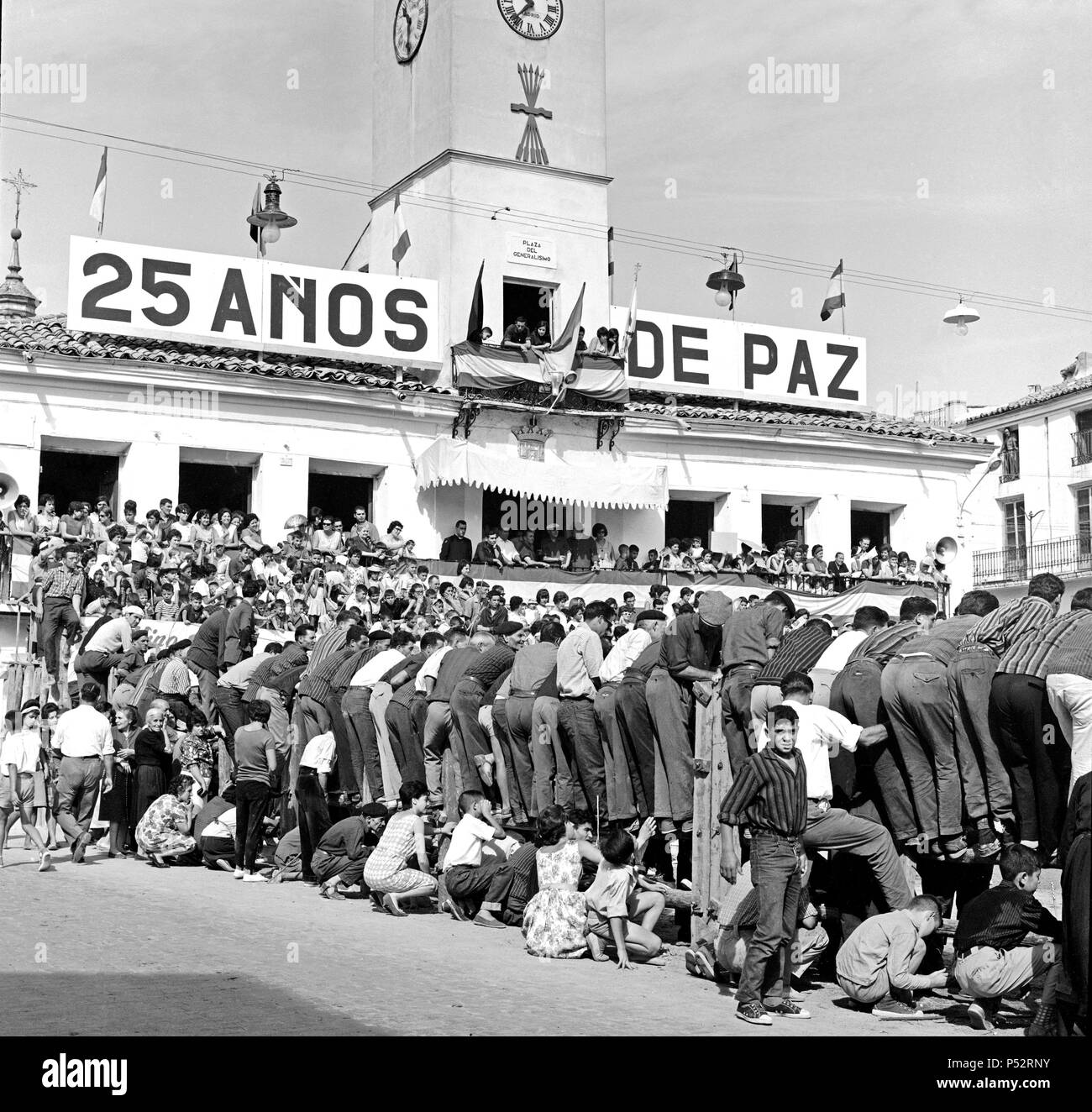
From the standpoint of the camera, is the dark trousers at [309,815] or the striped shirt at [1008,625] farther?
the dark trousers at [309,815]

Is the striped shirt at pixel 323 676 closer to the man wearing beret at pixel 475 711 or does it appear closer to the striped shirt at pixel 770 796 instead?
the man wearing beret at pixel 475 711

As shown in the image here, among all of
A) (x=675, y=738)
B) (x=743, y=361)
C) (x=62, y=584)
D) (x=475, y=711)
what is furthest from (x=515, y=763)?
(x=743, y=361)

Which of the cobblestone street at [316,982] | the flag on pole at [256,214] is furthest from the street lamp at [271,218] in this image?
the cobblestone street at [316,982]

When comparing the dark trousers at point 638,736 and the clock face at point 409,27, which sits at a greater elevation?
the clock face at point 409,27

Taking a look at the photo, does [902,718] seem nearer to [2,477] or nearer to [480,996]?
[480,996]

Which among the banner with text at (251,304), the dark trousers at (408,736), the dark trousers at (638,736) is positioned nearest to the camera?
the dark trousers at (638,736)

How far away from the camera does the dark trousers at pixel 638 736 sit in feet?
41.4

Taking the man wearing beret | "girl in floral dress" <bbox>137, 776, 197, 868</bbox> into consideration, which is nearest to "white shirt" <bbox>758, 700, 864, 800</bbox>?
the man wearing beret

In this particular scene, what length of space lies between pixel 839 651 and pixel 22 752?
9.16 m

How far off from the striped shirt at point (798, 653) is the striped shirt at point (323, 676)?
19.9 ft

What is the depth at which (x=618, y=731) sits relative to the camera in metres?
12.9

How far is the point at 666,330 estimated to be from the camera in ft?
116

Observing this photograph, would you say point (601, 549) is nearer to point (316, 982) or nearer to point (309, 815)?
point (309, 815)

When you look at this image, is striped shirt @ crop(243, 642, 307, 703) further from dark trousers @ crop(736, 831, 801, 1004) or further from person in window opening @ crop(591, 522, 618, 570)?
person in window opening @ crop(591, 522, 618, 570)
